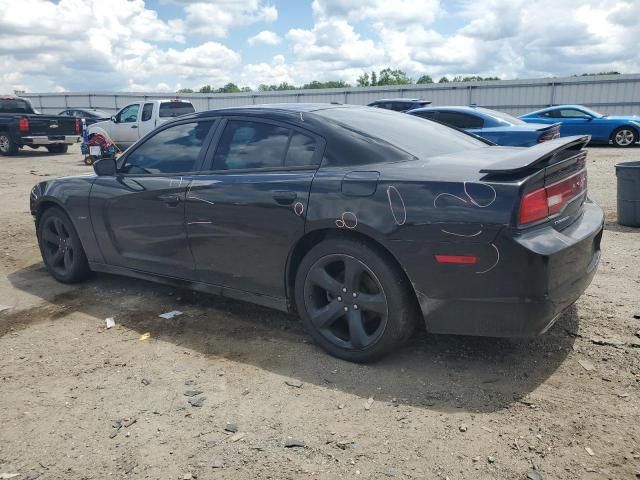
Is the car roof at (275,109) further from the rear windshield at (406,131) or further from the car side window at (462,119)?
the car side window at (462,119)

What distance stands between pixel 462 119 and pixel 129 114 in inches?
418

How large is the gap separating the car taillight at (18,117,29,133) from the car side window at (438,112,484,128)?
13225mm

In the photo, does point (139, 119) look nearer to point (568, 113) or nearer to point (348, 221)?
point (568, 113)

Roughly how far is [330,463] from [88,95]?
4084 cm

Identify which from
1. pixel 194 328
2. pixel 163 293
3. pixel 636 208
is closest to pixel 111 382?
pixel 194 328

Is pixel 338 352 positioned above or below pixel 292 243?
below

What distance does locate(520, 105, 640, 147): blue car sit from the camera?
55.7ft

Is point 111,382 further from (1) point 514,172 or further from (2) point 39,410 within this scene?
(1) point 514,172

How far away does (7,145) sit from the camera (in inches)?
722

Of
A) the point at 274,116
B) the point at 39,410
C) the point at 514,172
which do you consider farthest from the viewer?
the point at 274,116

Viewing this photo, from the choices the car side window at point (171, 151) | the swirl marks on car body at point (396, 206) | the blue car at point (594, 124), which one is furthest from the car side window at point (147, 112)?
the swirl marks on car body at point (396, 206)

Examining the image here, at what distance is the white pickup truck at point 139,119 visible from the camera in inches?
669

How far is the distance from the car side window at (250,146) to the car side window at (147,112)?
14.1 m

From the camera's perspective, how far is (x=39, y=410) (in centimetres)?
314
